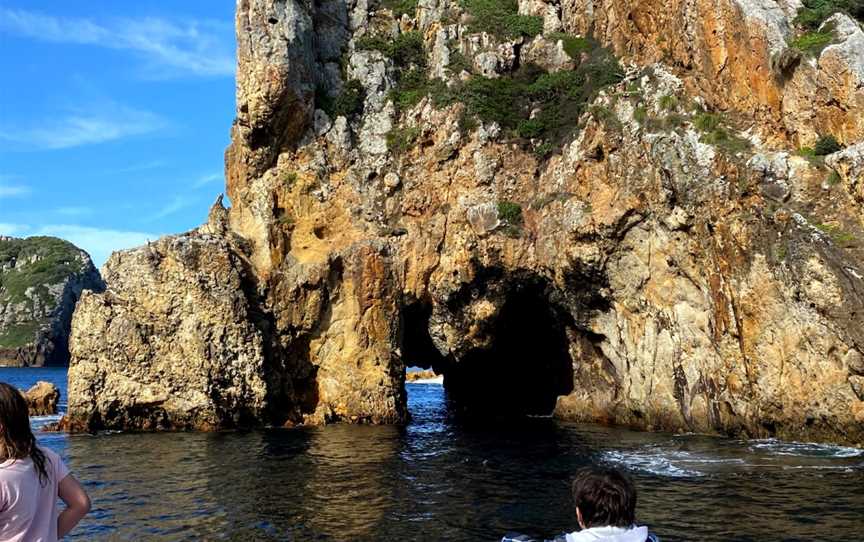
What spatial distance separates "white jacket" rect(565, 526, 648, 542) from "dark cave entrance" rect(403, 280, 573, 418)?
30.3 metres

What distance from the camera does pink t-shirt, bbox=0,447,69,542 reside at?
182 inches

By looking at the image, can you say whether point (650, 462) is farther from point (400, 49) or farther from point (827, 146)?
point (400, 49)

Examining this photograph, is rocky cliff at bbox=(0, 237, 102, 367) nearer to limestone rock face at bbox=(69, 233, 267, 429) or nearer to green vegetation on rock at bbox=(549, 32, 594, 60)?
limestone rock face at bbox=(69, 233, 267, 429)

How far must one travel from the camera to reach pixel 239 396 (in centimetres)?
3188

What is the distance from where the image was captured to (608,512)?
4.93 m

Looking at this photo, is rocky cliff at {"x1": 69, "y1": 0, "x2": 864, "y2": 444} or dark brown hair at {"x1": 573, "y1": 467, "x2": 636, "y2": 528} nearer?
dark brown hair at {"x1": 573, "y1": 467, "x2": 636, "y2": 528}

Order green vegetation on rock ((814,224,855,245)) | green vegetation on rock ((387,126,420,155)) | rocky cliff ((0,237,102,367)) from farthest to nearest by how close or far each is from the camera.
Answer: rocky cliff ((0,237,102,367)), green vegetation on rock ((387,126,420,155)), green vegetation on rock ((814,224,855,245))

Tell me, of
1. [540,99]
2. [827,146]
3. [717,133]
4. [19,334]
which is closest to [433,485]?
[717,133]

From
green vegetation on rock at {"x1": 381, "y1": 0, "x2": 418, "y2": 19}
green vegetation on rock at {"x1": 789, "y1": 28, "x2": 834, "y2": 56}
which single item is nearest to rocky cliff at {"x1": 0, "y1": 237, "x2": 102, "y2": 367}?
green vegetation on rock at {"x1": 381, "y1": 0, "x2": 418, "y2": 19}

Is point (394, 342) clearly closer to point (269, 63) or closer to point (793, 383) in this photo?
point (269, 63)

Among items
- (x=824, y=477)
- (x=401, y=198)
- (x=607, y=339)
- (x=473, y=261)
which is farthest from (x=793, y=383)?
(x=401, y=198)

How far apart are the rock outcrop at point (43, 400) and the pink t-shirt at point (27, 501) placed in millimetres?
41366

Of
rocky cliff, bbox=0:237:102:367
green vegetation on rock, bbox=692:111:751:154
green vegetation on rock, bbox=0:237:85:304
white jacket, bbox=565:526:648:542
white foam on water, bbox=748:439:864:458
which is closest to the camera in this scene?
white jacket, bbox=565:526:648:542

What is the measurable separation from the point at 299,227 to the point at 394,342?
754 cm
